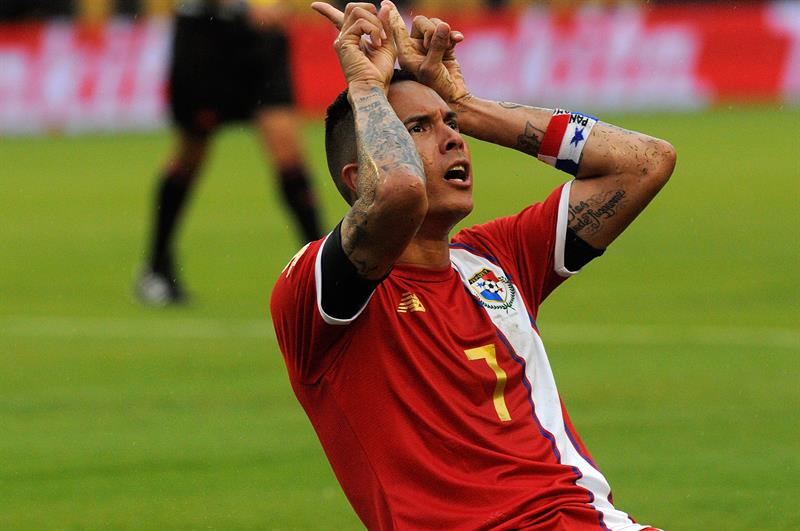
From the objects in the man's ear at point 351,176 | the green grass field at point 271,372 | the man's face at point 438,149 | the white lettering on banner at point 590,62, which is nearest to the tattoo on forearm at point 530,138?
the man's face at point 438,149

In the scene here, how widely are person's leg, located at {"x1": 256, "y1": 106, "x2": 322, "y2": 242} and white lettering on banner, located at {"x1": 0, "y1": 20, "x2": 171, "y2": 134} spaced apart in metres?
17.2

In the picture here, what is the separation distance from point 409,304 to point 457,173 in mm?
410

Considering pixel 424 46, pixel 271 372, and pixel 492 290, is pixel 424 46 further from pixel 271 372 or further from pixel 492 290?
pixel 271 372

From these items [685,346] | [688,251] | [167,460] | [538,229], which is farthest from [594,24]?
[538,229]

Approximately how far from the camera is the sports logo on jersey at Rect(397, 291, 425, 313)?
14.2ft

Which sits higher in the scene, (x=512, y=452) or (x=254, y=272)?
(x=512, y=452)

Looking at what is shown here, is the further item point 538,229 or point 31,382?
point 31,382

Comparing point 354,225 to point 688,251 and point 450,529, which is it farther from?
point 688,251

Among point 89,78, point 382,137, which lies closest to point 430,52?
point 382,137

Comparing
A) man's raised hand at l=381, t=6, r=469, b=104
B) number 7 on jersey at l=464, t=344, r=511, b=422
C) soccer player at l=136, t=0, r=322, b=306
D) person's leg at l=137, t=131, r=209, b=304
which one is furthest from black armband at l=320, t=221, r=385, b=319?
person's leg at l=137, t=131, r=209, b=304

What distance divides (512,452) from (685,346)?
17.9ft

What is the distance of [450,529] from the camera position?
4129 mm

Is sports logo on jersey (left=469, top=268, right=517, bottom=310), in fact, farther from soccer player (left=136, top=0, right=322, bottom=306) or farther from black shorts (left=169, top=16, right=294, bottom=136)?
black shorts (left=169, top=16, right=294, bottom=136)

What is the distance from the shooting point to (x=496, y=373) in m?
4.34
